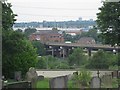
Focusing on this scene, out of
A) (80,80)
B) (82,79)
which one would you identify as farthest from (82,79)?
(80,80)

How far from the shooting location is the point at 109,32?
15352mm

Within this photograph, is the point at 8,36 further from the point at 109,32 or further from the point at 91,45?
the point at 91,45

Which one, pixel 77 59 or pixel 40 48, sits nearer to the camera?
pixel 77 59

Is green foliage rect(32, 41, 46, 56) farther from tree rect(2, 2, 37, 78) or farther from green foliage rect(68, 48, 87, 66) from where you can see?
tree rect(2, 2, 37, 78)

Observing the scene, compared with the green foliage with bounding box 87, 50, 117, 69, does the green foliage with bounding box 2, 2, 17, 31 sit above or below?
above

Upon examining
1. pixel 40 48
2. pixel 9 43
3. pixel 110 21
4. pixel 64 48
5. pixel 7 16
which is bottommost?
pixel 64 48

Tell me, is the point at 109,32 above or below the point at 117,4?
below

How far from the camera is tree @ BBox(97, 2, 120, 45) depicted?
14.9m

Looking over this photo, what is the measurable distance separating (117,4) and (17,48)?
14.6ft

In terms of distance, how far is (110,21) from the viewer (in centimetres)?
1499

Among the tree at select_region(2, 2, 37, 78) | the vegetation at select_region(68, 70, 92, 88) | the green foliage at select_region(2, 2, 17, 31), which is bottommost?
the vegetation at select_region(68, 70, 92, 88)

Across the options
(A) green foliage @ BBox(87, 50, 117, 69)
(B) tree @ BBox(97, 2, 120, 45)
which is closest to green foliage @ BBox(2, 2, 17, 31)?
(B) tree @ BBox(97, 2, 120, 45)

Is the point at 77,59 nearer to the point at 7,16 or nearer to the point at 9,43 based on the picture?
the point at 7,16

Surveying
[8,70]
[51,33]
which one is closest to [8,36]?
[8,70]
